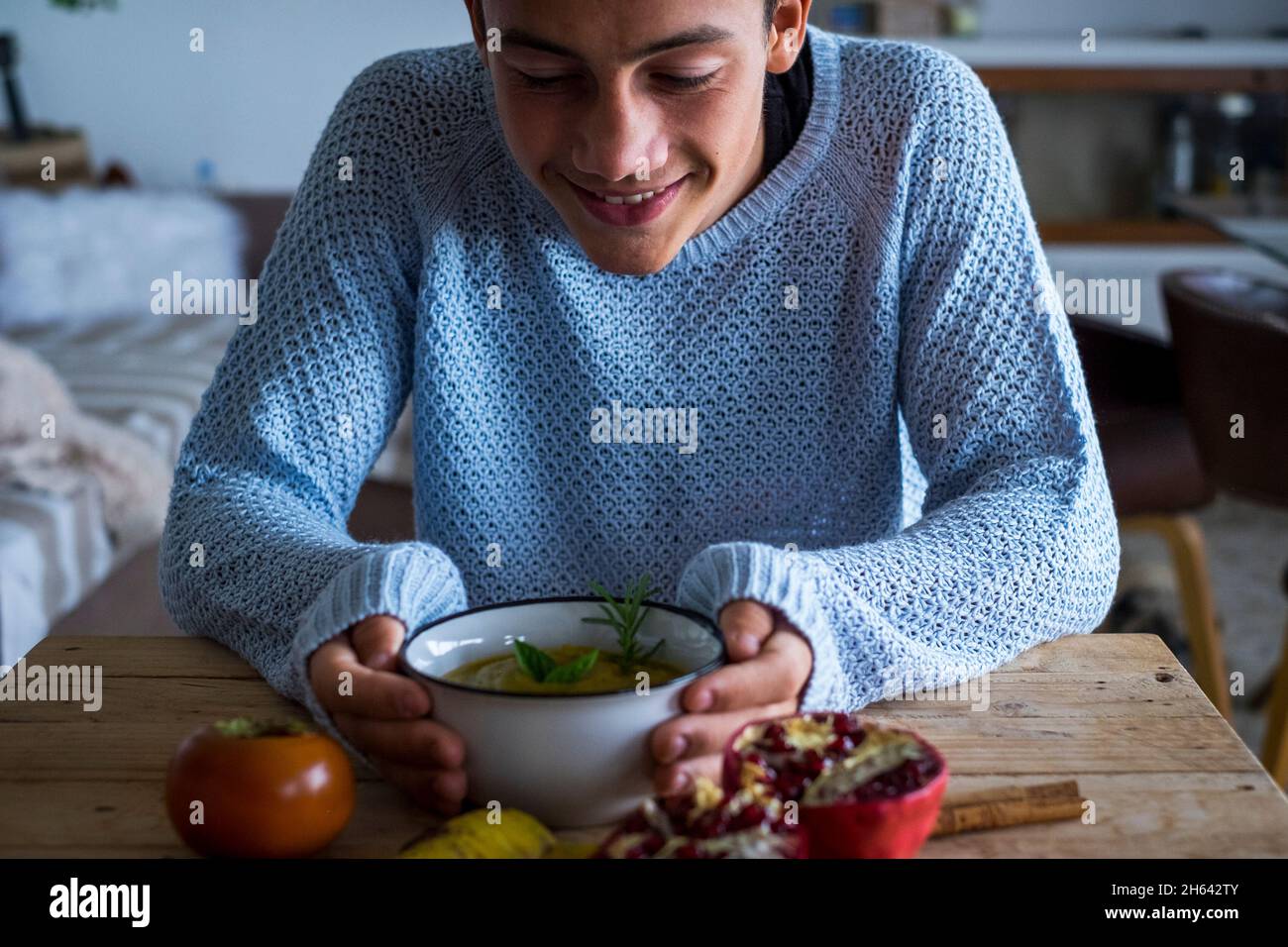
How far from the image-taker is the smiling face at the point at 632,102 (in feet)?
2.83

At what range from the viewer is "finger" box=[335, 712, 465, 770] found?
68 centimetres

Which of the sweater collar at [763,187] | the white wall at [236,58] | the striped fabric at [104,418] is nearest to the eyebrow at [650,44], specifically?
the sweater collar at [763,187]

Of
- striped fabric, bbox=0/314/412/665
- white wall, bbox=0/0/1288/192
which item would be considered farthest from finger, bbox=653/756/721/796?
white wall, bbox=0/0/1288/192

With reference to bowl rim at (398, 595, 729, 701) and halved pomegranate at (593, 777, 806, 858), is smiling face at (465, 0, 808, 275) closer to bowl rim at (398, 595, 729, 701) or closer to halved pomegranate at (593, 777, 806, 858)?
bowl rim at (398, 595, 729, 701)

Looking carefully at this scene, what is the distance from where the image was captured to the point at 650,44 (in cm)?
86

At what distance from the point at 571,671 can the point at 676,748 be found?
78 mm

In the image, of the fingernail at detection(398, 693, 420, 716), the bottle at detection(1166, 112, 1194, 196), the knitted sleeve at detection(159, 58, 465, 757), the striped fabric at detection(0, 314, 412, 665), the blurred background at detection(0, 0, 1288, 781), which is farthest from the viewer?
the bottle at detection(1166, 112, 1194, 196)

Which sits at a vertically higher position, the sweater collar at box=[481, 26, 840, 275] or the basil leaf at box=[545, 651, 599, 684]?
the sweater collar at box=[481, 26, 840, 275]

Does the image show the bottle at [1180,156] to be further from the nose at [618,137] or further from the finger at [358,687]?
the finger at [358,687]

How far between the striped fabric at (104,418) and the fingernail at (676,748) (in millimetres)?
1072

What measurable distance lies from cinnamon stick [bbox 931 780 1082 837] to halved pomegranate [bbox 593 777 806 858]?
0.31ft

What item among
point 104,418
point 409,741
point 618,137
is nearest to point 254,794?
point 409,741

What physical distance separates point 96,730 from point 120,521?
165 centimetres

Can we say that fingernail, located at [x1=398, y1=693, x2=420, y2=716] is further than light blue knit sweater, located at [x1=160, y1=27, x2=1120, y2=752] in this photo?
No
